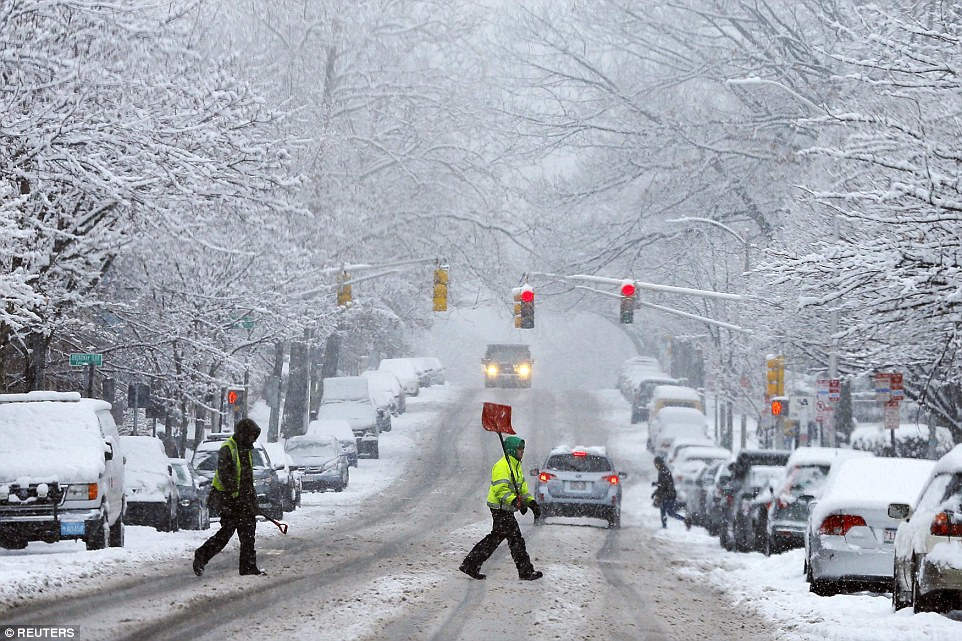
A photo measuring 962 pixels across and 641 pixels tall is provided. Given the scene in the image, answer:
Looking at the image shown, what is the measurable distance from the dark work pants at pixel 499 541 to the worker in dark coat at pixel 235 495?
256cm

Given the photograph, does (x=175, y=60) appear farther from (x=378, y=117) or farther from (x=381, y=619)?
(x=378, y=117)

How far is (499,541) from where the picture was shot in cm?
1764

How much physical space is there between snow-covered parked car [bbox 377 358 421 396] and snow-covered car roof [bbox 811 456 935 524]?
54.1m

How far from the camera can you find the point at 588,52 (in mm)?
47344

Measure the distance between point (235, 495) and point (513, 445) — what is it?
3.13 m

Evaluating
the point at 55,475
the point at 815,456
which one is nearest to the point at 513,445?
the point at 815,456

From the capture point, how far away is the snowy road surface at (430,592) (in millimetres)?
12820

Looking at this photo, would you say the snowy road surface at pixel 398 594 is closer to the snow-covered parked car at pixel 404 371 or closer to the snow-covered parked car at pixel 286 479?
the snow-covered parked car at pixel 286 479

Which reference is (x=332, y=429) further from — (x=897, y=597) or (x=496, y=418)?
(x=897, y=597)

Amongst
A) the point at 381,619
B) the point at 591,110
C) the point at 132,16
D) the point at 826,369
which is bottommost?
the point at 381,619

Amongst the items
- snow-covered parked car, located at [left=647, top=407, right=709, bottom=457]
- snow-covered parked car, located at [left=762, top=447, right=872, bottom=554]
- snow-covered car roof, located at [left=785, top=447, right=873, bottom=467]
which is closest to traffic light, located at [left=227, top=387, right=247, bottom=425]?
snow-covered parked car, located at [left=647, top=407, right=709, bottom=457]

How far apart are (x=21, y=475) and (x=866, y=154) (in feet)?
37.0

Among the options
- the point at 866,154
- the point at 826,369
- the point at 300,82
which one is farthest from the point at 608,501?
the point at 300,82

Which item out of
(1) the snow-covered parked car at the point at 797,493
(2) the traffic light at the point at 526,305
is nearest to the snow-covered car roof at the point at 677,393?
(2) the traffic light at the point at 526,305
